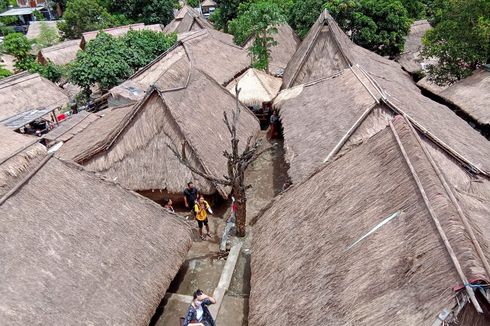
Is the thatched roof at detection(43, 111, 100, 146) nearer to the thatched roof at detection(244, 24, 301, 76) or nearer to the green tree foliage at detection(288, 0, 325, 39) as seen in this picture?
the thatched roof at detection(244, 24, 301, 76)

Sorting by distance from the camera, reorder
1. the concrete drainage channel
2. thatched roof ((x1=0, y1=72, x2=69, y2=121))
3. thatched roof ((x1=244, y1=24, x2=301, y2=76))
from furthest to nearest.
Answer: thatched roof ((x1=244, y1=24, x2=301, y2=76)), thatched roof ((x1=0, y1=72, x2=69, y2=121)), the concrete drainage channel

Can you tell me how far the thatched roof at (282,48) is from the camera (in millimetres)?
21761

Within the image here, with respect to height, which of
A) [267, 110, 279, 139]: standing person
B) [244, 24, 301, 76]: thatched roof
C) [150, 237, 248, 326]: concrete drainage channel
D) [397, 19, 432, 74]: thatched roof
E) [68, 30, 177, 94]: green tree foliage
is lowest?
[150, 237, 248, 326]: concrete drainage channel

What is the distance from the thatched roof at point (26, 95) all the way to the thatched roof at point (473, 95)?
715 inches

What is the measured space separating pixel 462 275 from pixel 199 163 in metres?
7.86

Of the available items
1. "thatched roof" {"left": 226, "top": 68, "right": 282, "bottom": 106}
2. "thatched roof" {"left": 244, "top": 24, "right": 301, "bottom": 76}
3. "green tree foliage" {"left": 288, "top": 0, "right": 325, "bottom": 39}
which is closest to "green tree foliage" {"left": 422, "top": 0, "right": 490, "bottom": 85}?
"thatched roof" {"left": 226, "top": 68, "right": 282, "bottom": 106}

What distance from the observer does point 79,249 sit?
22.1 feet

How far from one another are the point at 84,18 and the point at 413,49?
30.6 metres

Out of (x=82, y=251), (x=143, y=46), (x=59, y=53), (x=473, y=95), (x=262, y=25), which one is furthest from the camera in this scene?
(x=59, y=53)

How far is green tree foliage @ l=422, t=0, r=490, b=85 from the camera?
1372 cm

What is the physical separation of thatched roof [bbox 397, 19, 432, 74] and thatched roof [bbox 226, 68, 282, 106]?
27.4 feet

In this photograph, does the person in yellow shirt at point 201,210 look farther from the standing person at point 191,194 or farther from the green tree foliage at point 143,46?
the green tree foliage at point 143,46

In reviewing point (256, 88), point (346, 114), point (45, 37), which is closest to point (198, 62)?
point (256, 88)

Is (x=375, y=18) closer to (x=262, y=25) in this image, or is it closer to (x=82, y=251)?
(x=262, y=25)
